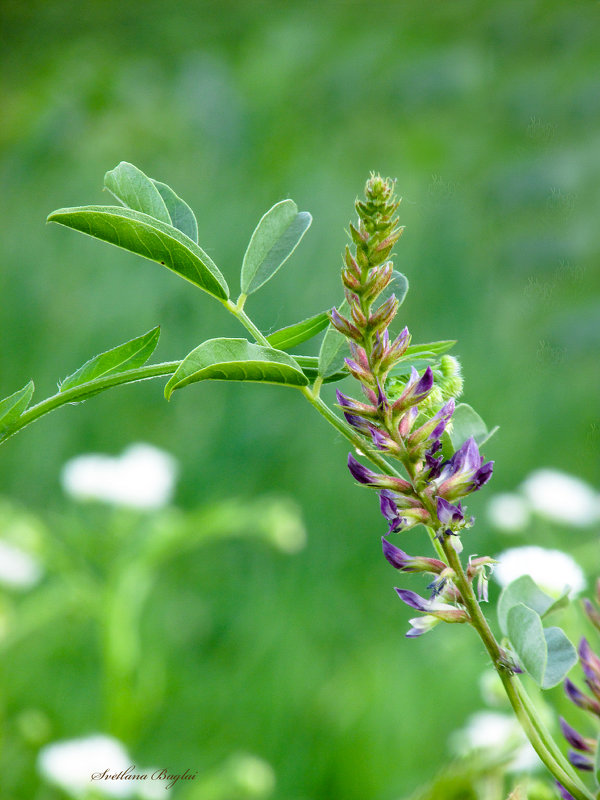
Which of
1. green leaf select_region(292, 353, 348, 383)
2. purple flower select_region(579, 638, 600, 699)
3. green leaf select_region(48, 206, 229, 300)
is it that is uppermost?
green leaf select_region(48, 206, 229, 300)

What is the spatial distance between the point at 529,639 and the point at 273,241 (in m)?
0.10

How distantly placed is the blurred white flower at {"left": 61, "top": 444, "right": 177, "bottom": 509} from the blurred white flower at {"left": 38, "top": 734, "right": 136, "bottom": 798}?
20cm

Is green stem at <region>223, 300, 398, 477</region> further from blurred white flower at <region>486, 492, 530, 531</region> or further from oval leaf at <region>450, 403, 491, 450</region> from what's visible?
blurred white flower at <region>486, 492, 530, 531</region>

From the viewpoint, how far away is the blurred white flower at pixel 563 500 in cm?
65

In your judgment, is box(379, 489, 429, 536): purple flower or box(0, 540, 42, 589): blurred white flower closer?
box(379, 489, 429, 536): purple flower

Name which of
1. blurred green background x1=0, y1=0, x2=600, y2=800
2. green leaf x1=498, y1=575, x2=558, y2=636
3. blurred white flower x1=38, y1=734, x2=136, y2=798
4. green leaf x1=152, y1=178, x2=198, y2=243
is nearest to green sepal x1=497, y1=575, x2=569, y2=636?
green leaf x1=498, y1=575, x2=558, y2=636

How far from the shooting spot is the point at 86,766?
0.56 meters

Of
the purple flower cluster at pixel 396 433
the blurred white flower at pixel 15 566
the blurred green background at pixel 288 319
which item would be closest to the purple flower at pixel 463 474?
the purple flower cluster at pixel 396 433

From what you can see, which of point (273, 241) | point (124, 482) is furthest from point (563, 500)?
point (273, 241)

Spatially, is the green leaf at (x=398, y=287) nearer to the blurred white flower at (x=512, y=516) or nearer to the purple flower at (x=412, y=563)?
the purple flower at (x=412, y=563)

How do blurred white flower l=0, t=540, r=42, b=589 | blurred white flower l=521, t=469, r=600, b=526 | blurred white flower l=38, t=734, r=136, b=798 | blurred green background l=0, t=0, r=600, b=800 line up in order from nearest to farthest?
blurred white flower l=38, t=734, r=136, b=798 < blurred white flower l=521, t=469, r=600, b=526 < blurred white flower l=0, t=540, r=42, b=589 < blurred green background l=0, t=0, r=600, b=800

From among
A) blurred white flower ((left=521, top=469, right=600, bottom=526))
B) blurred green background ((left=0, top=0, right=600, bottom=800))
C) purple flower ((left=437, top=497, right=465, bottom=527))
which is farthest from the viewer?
blurred green background ((left=0, top=0, right=600, bottom=800))

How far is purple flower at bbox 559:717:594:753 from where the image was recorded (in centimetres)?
16

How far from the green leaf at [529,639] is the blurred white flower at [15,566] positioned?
0.65 metres
